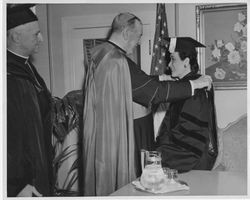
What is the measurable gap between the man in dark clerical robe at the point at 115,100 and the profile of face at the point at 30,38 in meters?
0.28

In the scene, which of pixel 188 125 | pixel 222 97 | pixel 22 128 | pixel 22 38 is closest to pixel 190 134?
pixel 188 125

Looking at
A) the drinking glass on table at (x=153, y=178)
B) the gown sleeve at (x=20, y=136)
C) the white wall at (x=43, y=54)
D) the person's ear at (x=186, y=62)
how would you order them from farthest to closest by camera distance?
the person's ear at (x=186, y=62), the white wall at (x=43, y=54), the gown sleeve at (x=20, y=136), the drinking glass on table at (x=153, y=178)

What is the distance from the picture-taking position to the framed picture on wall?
173cm

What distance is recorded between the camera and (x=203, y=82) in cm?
176

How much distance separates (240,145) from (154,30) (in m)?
0.67

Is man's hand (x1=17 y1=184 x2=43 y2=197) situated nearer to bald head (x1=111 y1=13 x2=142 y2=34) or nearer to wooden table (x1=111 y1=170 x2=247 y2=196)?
wooden table (x1=111 y1=170 x2=247 y2=196)

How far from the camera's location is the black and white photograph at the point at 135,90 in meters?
1.72

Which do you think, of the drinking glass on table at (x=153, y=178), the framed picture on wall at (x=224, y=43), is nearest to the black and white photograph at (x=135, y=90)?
the framed picture on wall at (x=224, y=43)

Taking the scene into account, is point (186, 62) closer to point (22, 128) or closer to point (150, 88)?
point (150, 88)

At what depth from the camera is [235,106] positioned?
1749 millimetres

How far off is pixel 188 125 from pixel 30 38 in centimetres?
80

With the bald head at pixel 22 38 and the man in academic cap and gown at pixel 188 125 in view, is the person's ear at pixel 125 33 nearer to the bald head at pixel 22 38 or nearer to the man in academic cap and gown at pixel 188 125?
the man in academic cap and gown at pixel 188 125

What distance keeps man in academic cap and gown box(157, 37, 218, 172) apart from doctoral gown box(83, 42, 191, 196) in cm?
6

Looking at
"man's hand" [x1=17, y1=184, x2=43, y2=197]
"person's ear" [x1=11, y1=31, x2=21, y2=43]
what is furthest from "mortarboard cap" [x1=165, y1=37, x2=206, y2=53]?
"man's hand" [x1=17, y1=184, x2=43, y2=197]
